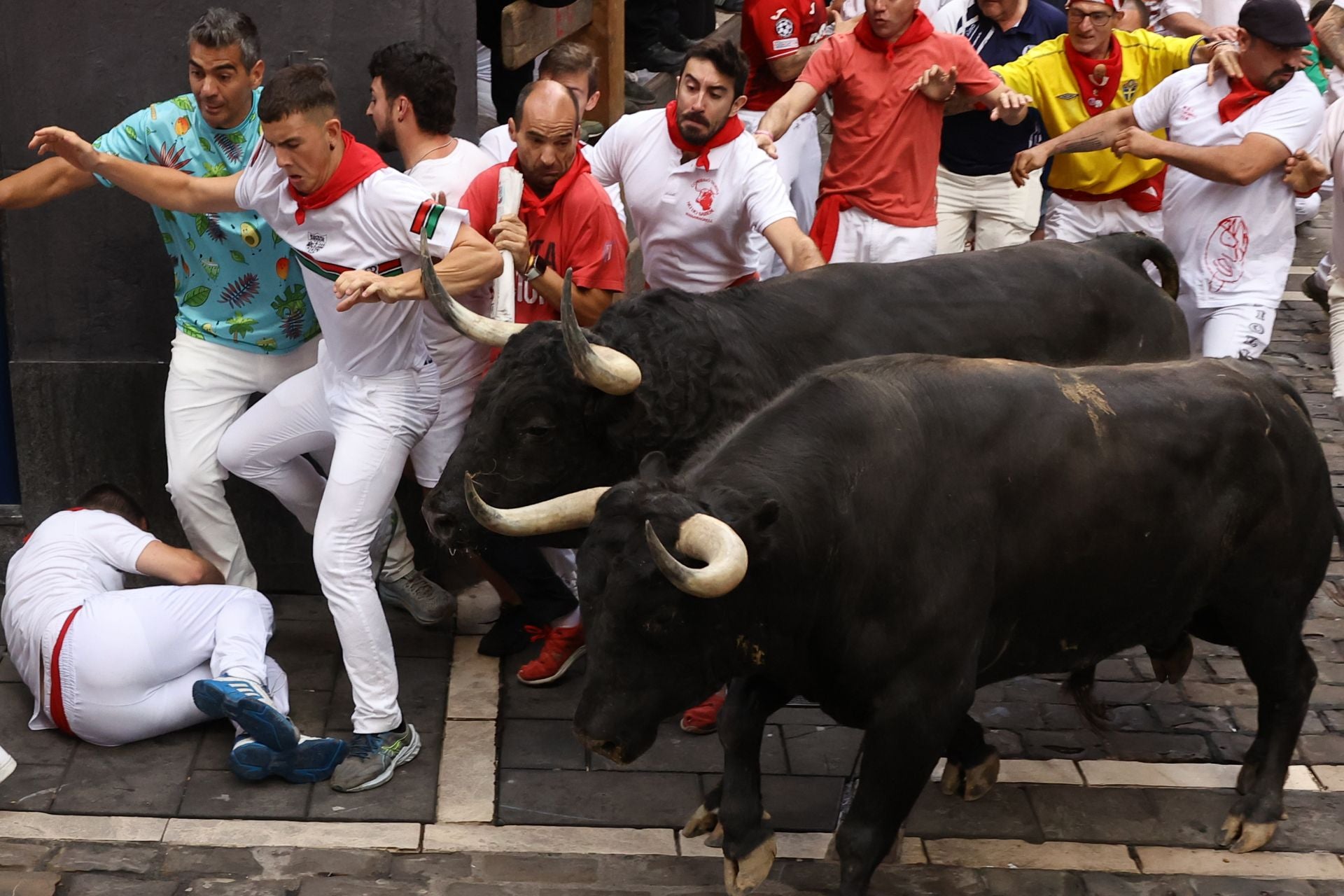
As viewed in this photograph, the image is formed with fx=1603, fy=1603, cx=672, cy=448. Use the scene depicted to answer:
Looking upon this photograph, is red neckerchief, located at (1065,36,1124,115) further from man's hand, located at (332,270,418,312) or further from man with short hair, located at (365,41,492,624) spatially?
man's hand, located at (332,270,418,312)

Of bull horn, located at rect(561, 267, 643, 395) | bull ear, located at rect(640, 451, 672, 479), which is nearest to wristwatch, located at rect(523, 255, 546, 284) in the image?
bull horn, located at rect(561, 267, 643, 395)

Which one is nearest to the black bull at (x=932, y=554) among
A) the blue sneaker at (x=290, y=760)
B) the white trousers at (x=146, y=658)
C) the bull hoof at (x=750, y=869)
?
the bull hoof at (x=750, y=869)

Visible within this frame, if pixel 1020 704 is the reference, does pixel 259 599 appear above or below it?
above

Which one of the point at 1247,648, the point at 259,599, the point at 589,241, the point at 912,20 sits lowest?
the point at 259,599

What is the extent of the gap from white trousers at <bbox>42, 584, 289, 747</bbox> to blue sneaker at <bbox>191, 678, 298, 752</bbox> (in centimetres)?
15

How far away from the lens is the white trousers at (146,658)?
5773 millimetres

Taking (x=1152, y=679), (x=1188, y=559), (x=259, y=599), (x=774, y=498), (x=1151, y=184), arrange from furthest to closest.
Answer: (x=1151, y=184)
(x=1152, y=679)
(x=259, y=599)
(x=1188, y=559)
(x=774, y=498)

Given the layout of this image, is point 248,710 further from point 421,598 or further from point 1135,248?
point 1135,248

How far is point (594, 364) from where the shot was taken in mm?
5395

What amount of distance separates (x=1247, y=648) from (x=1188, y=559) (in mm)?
571

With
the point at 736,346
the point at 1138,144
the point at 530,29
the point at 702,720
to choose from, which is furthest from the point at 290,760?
the point at 530,29

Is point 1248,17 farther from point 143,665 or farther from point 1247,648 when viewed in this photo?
A: point 143,665

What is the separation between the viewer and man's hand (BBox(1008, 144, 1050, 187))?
718cm

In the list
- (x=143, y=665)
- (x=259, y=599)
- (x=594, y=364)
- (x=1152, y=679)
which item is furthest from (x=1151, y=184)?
(x=143, y=665)
